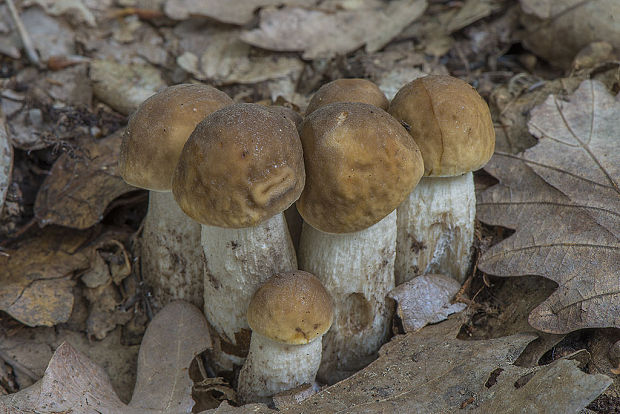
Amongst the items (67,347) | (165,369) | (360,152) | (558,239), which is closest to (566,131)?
(558,239)

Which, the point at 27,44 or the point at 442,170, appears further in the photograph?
the point at 27,44

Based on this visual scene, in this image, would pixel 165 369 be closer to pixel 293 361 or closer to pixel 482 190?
pixel 293 361

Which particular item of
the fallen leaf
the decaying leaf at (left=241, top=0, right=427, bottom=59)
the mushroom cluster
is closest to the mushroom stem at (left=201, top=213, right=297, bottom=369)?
the mushroom cluster

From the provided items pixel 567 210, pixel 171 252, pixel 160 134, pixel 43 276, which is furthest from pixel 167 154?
pixel 567 210

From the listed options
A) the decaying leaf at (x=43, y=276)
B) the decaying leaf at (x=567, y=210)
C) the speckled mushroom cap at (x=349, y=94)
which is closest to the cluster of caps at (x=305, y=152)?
the speckled mushroom cap at (x=349, y=94)

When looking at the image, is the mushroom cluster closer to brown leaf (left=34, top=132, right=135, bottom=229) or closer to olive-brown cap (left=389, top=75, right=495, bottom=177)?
olive-brown cap (left=389, top=75, right=495, bottom=177)

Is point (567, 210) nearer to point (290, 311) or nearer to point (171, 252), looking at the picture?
point (290, 311)
